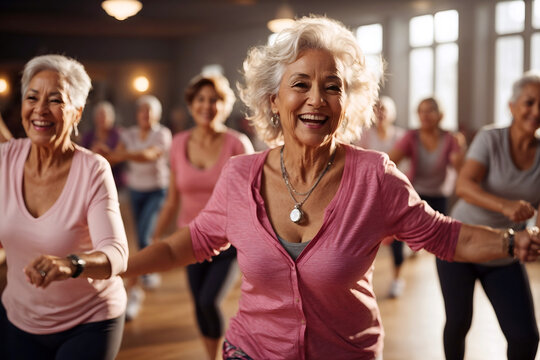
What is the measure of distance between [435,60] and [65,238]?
9.63 meters

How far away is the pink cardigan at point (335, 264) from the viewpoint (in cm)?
153

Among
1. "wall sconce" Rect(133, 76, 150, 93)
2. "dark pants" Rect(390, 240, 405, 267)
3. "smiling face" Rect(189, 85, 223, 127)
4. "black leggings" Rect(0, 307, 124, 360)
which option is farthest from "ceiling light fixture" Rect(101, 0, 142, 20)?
"wall sconce" Rect(133, 76, 150, 93)

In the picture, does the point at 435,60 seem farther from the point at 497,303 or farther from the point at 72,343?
Result: the point at 72,343

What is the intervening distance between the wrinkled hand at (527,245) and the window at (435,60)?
8543mm

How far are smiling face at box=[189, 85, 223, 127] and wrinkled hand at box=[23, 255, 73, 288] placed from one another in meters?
2.07

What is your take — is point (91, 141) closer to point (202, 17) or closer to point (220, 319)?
point (220, 319)

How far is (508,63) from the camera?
9156mm

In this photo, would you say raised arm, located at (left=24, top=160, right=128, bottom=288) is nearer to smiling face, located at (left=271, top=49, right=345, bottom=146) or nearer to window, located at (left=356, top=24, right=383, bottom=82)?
smiling face, located at (left=271, top=49, right=345, bottom=146)

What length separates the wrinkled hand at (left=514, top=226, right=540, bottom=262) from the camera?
1516 mm

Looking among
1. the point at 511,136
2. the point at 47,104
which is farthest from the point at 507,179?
the point at 47,104

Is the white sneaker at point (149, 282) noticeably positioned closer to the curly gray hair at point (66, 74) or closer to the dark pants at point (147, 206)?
the dark pants at point (147, 206)

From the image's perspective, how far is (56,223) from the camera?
177 centimetres

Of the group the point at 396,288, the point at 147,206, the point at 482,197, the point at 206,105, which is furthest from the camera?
Result: the point at 147,206

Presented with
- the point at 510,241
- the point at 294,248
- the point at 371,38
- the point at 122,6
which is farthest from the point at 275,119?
the point at 371,38
